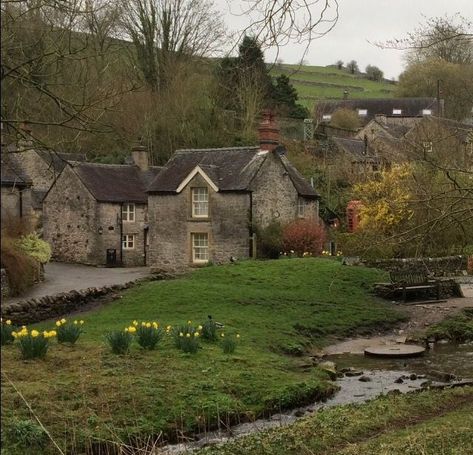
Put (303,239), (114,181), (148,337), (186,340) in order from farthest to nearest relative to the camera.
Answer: (114,181) < (303,239) < (186,340) < (148,337)

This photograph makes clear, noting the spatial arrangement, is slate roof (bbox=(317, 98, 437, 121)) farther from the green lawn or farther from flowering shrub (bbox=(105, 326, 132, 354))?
flowering shrub (bbox=(105, 326, 132, 354))

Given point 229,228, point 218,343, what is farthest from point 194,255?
point 218,343

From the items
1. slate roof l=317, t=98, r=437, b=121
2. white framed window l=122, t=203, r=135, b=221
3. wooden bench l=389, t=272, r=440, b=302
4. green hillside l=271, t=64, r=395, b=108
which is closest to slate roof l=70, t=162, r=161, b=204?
white framed window l=122, t=203, r=135, b=221

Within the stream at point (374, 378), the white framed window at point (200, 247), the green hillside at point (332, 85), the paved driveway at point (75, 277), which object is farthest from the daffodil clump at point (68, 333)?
the green hillside at point (332, 85)

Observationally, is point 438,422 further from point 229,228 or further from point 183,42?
point 183,42

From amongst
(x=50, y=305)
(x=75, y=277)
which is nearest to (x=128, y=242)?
(x=75, y=277)

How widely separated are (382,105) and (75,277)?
59.3 m

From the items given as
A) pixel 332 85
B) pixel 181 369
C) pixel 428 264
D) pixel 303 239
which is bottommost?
pixel 181 369

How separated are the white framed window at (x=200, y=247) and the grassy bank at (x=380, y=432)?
864 inches

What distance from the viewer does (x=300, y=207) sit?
116 ft

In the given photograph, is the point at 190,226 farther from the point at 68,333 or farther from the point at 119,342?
the point at 119,342

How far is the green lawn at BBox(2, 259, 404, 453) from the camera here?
1055cm

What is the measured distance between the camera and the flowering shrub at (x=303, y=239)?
3206 centimetres

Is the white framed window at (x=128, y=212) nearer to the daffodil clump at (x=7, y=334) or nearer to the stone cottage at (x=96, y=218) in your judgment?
the stone cottage at (x=96, y=218)
